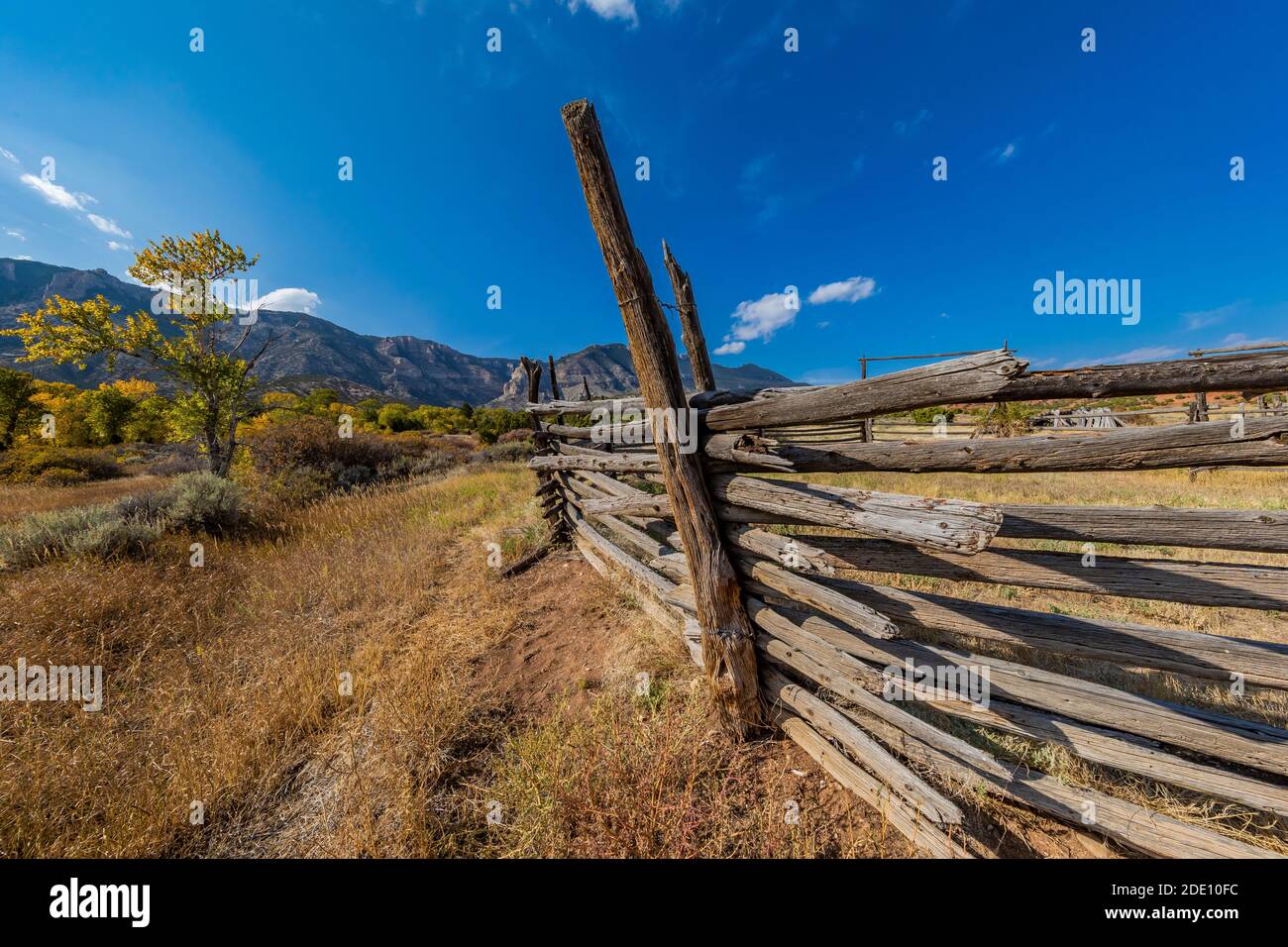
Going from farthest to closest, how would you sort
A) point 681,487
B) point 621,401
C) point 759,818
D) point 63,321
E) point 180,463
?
1. point 180,463
2. point 63,321
3. point 621,401
4. point 681,487
5. point 759,818

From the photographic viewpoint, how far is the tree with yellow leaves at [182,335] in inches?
356

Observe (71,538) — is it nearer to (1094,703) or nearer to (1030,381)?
(1030,381)

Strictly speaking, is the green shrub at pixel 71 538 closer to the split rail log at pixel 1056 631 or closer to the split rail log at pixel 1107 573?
the split rail log at pixel 1056 631

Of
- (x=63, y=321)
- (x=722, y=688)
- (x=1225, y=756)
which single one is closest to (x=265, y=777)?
(x=722, y=688)

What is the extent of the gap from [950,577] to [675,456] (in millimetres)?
1556

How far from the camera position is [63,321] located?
9312 mm

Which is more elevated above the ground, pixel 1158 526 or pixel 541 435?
pixel 541 435

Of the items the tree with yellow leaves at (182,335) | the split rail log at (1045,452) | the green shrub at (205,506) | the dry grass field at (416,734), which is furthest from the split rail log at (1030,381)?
the tree with yellow leaves at (182,335)

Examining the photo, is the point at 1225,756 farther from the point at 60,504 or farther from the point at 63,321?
the point at 63,321

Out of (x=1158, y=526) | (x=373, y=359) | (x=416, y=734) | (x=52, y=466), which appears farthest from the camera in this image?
(x=373, y=359)

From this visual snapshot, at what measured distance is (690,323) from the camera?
2.37 metres

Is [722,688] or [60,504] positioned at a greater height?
[60,504]

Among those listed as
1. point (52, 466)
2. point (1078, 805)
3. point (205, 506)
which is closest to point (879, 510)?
point (1078, 805)

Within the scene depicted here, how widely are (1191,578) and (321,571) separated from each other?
7.14 meters
